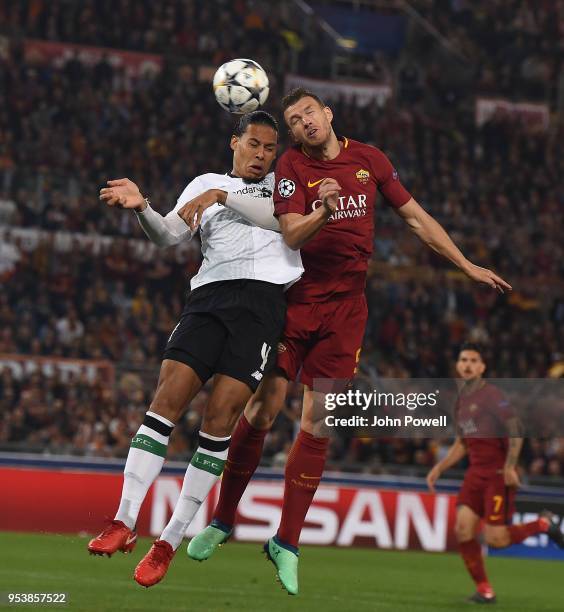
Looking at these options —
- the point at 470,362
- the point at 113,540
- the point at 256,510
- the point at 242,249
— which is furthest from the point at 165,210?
the point at 113,540

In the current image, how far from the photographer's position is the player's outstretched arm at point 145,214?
23.1 ft

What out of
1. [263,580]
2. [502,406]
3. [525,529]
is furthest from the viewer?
[525,529]

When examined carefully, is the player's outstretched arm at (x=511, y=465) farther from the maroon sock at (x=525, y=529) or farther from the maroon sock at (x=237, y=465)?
the maroon sock at (x=237, y=465)

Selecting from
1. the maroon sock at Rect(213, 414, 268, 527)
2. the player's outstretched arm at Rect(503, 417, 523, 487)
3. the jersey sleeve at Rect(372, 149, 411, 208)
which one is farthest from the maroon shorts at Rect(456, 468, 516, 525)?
the jersey sleeve at Rect(372, 149, 411, 208)

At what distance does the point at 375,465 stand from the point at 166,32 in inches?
442

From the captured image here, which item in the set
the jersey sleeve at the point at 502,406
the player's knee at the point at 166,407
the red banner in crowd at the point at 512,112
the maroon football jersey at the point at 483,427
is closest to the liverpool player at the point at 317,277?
the player's knee at the point at 166,407

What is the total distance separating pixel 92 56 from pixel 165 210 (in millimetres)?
4627

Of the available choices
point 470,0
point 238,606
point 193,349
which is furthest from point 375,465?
point 470,0

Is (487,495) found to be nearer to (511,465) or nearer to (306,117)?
(511,465)

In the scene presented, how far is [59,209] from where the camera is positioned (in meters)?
20.7

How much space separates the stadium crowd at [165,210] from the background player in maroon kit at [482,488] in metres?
4.67

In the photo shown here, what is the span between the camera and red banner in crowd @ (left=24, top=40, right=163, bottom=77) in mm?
24125

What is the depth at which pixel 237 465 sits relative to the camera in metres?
8.25

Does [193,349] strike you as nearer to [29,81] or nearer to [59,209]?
[59,209]
